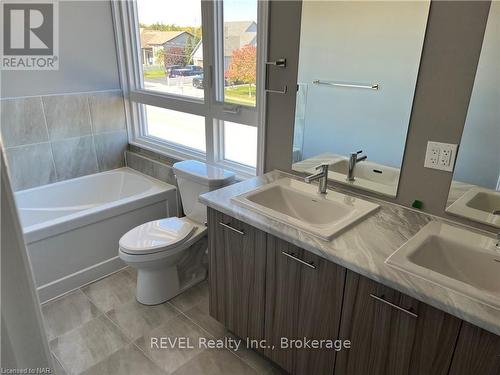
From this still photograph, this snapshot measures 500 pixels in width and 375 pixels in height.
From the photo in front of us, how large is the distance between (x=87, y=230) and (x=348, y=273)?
6.10 feet

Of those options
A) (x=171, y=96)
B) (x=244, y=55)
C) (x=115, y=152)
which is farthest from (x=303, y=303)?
(x=115, y=152)

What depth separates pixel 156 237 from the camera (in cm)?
217

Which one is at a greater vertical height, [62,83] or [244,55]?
[244,55]

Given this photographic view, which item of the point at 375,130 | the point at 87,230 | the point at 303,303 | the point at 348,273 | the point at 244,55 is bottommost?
the point at 87,230

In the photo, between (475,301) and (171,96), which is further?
(171,96)

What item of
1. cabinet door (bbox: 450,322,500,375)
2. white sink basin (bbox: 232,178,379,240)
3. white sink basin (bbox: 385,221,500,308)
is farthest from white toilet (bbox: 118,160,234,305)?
cabinet door (bbox: 450,322,500,375)

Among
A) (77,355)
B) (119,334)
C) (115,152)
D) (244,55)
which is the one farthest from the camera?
(115,152)

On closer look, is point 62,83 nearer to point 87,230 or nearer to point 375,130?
point 87,230

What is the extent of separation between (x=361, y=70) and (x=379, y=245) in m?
0.82

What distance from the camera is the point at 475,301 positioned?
102 cm

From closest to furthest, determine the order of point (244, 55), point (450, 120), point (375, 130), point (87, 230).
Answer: point (450, 120) < point (375, 130) < point (244, 55) < point (87, 230)

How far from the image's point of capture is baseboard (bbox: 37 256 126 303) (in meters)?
2.30

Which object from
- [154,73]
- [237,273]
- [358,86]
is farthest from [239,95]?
[237,273]

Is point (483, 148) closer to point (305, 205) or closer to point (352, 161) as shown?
point (352, 161)
